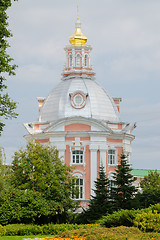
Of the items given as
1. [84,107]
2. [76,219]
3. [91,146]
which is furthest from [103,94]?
[76,219]

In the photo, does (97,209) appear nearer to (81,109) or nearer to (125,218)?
(125,218)

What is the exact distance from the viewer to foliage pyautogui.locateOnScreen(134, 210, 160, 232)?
74.5ft

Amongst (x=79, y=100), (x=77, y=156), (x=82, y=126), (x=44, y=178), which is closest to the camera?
(x=44, y=178)

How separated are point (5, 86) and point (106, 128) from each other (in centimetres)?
3285

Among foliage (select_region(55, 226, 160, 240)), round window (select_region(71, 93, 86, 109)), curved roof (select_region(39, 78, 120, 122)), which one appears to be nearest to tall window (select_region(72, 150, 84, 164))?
curved roof (select_region(39, 78, 120, 122))

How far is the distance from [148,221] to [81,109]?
3600 centimetres

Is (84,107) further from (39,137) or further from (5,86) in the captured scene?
(5,86)

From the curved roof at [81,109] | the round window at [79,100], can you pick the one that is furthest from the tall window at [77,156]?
the round window at [79,100]

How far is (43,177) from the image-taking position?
3803 cm

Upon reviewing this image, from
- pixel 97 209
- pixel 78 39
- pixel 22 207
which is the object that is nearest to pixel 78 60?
pixel 78 39

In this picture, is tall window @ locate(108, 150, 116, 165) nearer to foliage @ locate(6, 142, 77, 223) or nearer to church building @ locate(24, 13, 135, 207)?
church building @ locate(24, 13, 135, 207)

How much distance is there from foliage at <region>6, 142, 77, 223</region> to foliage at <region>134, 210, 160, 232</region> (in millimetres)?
12913

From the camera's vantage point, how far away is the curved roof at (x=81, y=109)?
58.2 metres

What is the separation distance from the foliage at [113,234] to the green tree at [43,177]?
14591mm
